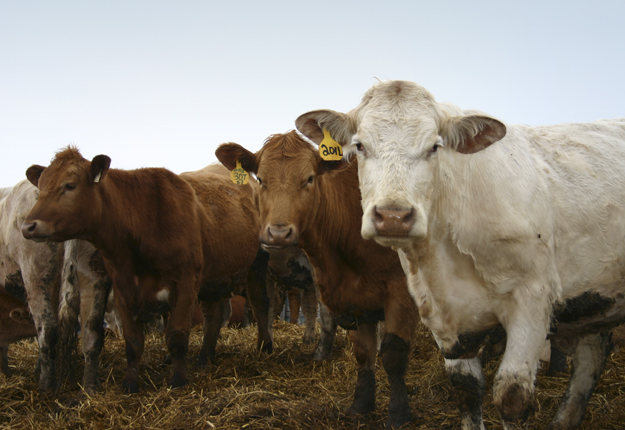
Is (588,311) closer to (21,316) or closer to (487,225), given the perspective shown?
(487,225)

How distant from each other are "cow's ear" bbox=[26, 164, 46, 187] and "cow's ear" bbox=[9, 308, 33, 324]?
1.46 metres

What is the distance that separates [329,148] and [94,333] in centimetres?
336

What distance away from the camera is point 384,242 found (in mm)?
2637

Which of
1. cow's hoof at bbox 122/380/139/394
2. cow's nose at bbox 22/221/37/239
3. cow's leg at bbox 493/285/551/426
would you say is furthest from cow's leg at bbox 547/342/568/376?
cow's nose at bbox 22/221/37/239

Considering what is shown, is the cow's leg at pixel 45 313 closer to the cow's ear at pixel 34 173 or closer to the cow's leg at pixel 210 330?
the cow's ear at pixel 34 173

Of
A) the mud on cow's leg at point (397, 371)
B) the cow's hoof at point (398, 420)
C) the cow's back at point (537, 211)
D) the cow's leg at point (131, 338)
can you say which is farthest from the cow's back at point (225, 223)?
the cow's back at point (537, 211)

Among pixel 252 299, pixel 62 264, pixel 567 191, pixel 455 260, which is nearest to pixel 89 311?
pixel 62 264

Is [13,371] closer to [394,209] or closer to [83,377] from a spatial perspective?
[83,377]

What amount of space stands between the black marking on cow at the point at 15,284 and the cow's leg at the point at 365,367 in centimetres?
367

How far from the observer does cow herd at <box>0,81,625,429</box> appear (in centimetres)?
290

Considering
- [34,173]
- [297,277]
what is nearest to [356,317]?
[297,277]

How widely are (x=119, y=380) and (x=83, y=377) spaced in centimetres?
35

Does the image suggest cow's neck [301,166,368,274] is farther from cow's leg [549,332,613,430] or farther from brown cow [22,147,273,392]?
cow's leg [549,332,613,430]

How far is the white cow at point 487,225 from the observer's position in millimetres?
2795
